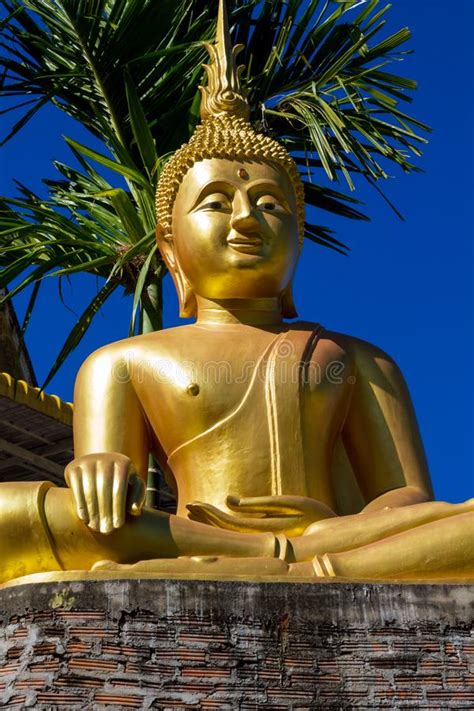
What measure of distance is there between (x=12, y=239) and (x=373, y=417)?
3965 millimetres

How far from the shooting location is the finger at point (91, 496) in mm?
3797

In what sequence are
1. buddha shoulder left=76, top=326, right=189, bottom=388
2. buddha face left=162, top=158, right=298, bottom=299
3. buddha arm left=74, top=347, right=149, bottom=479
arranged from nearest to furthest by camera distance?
1. buddha arm left=74, top=347, right=149, bottom=479
2. buddha shoulder left=76, top=326, right=189, bottom=388
3. buddha face left=162, top=158, right=298, bottom=299

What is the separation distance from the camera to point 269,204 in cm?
497

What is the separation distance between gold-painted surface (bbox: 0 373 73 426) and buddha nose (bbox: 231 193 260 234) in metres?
2.79

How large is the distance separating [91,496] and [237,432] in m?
0.86

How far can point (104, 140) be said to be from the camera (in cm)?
882

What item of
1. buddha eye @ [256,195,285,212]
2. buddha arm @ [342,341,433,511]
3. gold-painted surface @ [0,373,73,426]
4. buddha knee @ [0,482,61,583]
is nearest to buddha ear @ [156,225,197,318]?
buddha eye @ [256,195,285,212]

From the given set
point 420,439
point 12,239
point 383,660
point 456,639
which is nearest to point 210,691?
point 383,660

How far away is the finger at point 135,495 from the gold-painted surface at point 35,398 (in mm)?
3433

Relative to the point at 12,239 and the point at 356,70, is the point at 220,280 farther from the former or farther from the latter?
the point at 356,70

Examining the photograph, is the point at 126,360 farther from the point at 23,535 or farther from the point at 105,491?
the point at 23,535

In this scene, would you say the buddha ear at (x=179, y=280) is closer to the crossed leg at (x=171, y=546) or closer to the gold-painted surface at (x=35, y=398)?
the crossed leg at (x=171, y=546)

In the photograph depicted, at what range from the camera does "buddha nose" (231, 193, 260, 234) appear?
4820mm

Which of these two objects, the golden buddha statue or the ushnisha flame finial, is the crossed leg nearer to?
the golden buddha statue
